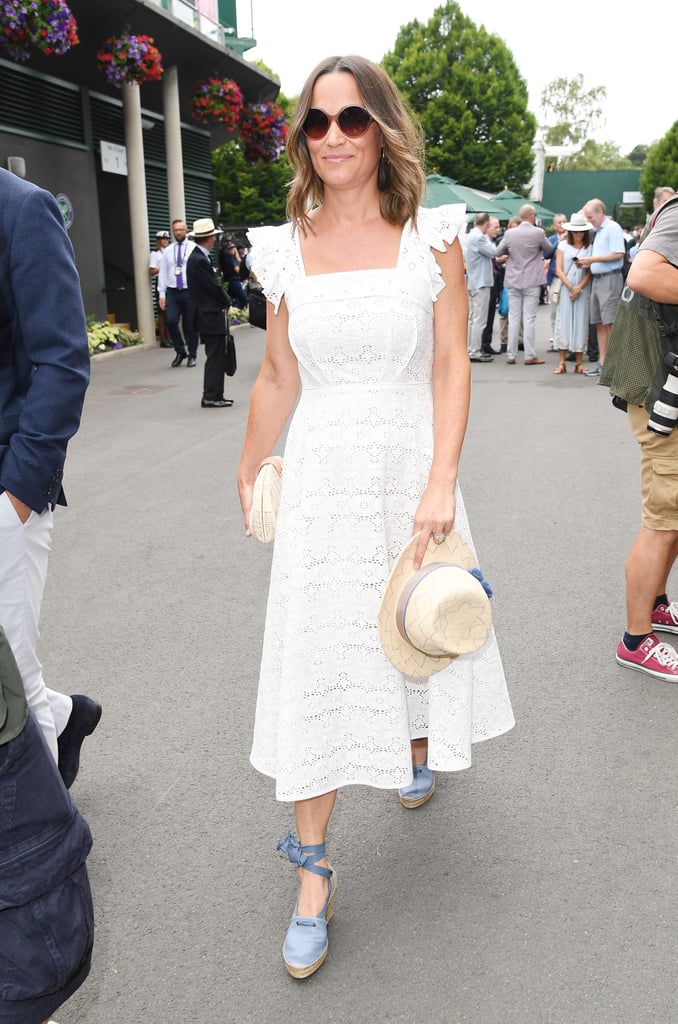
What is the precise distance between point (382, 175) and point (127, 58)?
1500 centimetres

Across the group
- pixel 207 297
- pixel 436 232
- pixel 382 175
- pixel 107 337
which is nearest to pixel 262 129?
pixel 107 337

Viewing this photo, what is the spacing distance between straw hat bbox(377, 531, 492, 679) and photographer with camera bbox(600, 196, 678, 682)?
66.3 inches

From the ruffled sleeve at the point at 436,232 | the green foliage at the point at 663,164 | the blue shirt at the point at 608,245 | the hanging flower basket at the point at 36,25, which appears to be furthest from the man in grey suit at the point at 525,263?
the green foliage at the point at 663,164

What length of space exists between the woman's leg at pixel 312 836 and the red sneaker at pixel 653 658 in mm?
1924

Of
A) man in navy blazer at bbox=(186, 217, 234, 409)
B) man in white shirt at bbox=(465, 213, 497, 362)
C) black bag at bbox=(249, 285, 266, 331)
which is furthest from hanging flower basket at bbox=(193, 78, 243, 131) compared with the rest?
man in navy blazer at bbox=(186, 217, 234, 409)

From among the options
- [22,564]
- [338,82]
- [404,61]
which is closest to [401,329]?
[338,82]

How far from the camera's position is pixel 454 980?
240 cm

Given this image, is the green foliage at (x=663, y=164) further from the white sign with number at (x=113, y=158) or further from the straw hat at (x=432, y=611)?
the straw hat at (x=432, y=611)

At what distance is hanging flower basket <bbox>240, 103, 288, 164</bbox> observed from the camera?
21344mm

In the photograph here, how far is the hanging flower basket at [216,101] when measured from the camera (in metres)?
19.5

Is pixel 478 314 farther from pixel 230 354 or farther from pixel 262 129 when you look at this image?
pixel 262 129

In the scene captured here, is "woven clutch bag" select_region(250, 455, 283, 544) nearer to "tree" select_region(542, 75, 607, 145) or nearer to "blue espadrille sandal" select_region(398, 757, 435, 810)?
"blue espadrille sandal" select_region(398, 757, 435, 810)

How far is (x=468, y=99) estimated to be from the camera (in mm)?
52500

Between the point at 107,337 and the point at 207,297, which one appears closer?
the point at 207,297
